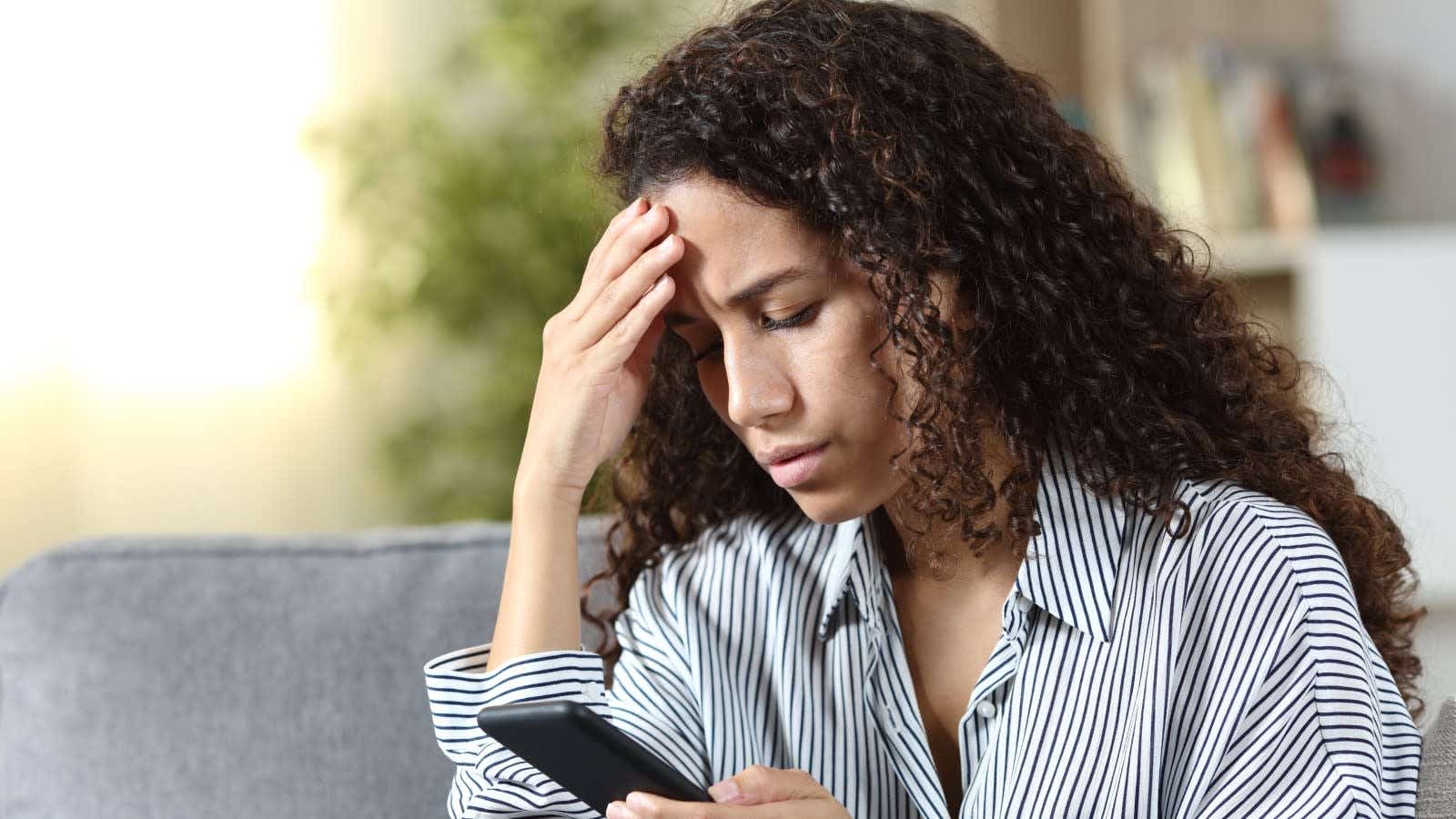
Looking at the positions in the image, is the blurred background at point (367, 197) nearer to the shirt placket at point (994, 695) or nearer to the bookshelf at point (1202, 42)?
the bookshelf at point (1202, 42)

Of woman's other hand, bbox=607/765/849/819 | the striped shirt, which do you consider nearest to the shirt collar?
the striped shirt

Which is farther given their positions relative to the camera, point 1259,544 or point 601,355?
point 601,355

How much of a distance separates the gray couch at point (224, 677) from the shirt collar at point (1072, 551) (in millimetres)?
508

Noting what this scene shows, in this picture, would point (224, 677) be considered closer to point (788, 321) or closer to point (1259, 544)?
point (788, 321)

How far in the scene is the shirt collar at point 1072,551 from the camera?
1.01 metres

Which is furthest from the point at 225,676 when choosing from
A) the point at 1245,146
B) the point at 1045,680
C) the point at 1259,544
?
the point at 1245,146

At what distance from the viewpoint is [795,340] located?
38.3 inches

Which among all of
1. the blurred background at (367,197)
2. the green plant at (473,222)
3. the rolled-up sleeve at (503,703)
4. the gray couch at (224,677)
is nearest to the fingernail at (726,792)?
the rolled-up sleeve at (503,703)

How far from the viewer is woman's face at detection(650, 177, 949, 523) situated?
0.97 metres

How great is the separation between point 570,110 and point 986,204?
7.16 ft

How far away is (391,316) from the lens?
2.97 meters

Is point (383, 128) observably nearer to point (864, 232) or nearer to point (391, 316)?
point (391, 316)

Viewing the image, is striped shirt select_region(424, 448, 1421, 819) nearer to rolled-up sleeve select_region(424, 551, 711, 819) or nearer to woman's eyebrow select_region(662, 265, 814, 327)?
rolled-up sleeve select_region(424, 551, 711, 819)

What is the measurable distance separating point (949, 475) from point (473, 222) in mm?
2121
